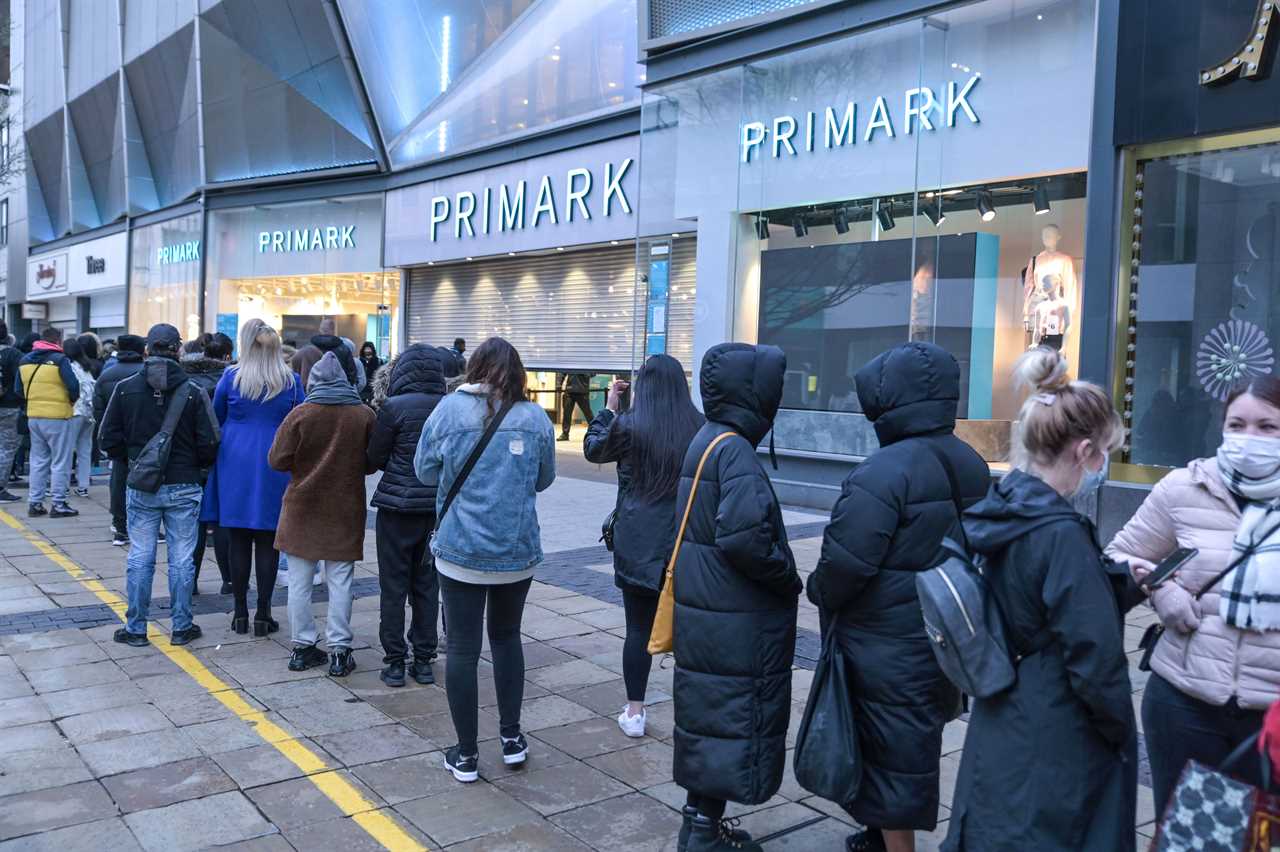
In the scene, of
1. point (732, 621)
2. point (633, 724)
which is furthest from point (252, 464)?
point (732, 621)

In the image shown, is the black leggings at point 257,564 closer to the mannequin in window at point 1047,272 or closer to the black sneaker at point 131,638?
the black sneaker at point 131,638

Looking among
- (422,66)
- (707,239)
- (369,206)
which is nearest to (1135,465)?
(707,239)

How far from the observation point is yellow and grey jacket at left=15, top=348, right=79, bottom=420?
37.4ft

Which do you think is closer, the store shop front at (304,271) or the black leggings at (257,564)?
the black leggings at (257,564)

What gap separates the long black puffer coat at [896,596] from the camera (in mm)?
3367

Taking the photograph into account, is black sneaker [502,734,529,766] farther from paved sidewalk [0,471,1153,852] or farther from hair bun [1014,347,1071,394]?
hair bun [1014,347,1071,394]

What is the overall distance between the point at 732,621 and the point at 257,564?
4.21m

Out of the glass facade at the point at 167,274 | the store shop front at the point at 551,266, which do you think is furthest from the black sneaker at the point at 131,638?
the glass facade at the point at 167,274

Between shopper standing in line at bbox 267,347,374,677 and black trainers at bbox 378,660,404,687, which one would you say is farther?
shopper standing in line at bbox 267,347,374,677

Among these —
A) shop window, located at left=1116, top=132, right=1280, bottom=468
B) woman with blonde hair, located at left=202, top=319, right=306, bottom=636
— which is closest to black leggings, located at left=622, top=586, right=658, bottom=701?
woman with blonde hair, located at left=202, top=319, right=306, bottom=636

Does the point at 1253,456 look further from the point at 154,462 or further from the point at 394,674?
the point at 154,462

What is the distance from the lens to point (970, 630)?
2736 millimetres

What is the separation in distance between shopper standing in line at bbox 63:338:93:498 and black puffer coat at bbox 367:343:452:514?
290 inches

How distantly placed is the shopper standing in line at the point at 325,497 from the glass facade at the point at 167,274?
22157mm
